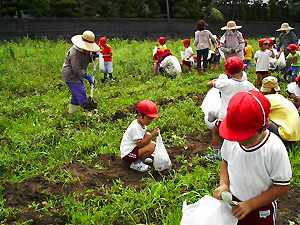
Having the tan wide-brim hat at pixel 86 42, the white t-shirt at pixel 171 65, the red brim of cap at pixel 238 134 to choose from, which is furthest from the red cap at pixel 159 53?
the red brim of cap at pixel 238 134

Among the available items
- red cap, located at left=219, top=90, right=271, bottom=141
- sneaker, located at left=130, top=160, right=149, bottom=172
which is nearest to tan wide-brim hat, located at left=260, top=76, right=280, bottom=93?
sneaker, located at left=130, top=160, right=149, bottom=172

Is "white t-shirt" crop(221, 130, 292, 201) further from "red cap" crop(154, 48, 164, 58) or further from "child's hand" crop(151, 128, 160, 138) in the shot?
"red cap" crop(154, 48, 164, 58)

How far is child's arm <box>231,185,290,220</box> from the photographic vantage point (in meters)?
1.94

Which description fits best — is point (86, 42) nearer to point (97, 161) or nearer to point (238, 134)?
point (97, 161)

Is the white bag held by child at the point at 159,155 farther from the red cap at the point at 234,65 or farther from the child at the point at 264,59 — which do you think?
the child at the point at 264,59

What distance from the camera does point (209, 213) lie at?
7.09 ft

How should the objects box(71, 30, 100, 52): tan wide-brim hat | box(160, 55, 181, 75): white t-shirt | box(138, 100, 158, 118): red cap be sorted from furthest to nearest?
box(160, 55, 181, 75): white t-shirt
box(71, 30, 100, 52): tan wide-brim hat
box(138, 100, 158, 118): red cap

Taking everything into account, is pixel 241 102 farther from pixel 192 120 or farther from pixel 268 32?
pixel 268 32

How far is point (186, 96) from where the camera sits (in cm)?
769

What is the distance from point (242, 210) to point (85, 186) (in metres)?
2.38

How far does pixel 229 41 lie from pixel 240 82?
4.69 m

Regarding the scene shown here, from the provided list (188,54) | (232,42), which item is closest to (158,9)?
(188,54)

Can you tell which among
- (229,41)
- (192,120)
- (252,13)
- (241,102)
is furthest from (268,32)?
(241,102)

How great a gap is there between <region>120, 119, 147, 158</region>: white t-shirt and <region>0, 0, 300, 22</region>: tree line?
16.2m
